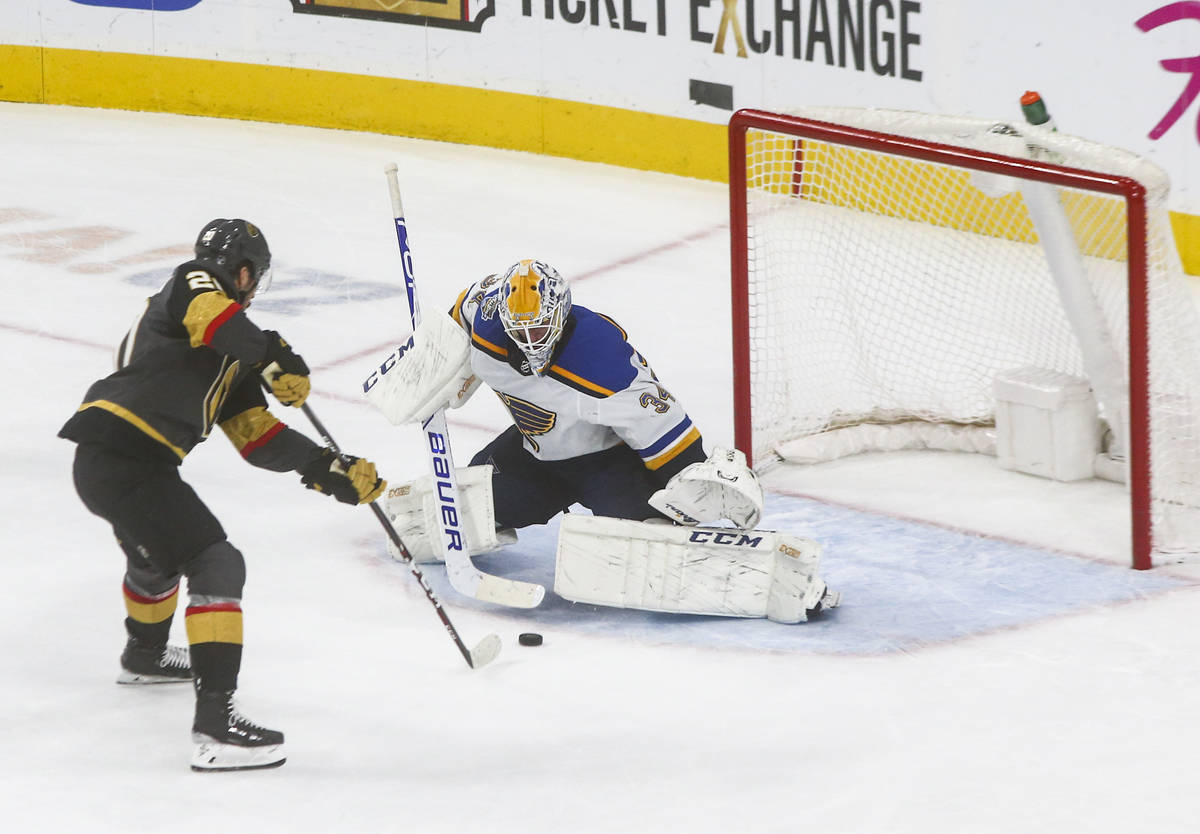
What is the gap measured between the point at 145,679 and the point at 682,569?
120cm

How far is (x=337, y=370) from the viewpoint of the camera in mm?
Result: 6148

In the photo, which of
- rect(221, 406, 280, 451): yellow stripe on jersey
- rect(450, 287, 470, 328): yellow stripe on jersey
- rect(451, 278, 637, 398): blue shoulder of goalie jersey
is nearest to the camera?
rect(221, 406, 280, 451): yellow stripe on jersey

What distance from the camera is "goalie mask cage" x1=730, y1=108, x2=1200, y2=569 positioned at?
439 centimetres

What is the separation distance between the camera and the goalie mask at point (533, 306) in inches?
158

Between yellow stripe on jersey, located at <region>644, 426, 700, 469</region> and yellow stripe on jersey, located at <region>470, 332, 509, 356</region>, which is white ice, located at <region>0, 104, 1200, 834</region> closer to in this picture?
yellow stripe on jersey, located at <region>644, 426, 700, 469</region>

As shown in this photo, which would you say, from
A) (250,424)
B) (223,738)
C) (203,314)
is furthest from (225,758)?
(203,314)

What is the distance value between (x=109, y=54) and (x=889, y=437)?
19.1 feet

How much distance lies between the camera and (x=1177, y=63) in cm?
640

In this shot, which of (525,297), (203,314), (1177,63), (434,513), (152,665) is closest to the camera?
(203,314)

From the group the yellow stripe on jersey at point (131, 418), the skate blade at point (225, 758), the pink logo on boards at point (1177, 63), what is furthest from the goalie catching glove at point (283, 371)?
the pink logo on boards at point (1177, 63)

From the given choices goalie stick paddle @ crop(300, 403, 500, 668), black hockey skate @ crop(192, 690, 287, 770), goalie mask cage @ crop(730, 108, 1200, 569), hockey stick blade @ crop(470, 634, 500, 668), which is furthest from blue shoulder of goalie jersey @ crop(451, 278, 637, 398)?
black hockey skate @ crop(192, 690, 287, 770)

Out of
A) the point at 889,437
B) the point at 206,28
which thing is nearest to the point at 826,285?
the point at 889,437

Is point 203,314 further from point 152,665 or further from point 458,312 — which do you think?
point 458,312

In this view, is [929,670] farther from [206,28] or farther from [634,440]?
[206,28]
